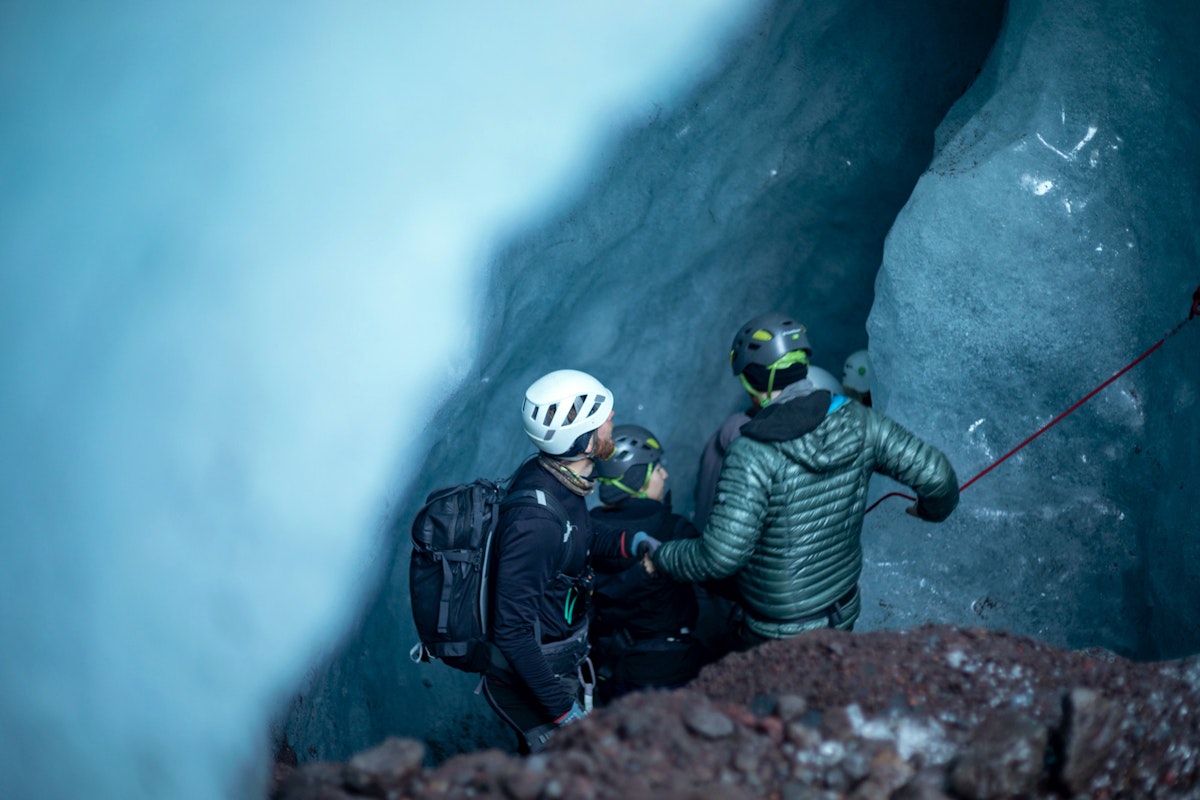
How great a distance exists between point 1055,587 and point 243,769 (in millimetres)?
4377

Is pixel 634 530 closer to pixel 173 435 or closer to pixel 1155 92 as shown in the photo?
pixel 173 435

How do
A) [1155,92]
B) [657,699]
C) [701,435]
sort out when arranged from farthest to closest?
[701,435] → [1155,92] → [657,699]

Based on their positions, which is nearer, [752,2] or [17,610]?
[17,610]

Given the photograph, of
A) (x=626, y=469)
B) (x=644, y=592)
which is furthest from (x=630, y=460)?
(x=644, y=592)

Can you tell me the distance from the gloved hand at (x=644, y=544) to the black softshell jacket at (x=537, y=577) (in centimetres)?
23

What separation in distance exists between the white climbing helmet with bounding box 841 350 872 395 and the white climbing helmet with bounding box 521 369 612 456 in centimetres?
281

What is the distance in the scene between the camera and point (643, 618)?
3996 millimetres

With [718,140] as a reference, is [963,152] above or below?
below

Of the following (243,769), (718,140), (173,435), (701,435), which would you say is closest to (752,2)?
(718,140)

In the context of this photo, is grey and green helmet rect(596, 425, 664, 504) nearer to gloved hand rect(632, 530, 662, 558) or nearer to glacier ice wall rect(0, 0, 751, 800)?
gloved hand rect(632, 530, 662, 558)

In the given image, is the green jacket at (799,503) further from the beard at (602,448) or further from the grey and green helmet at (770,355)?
the beard at (602,448)

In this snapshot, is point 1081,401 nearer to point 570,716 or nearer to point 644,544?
point 644,544

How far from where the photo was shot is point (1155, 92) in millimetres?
4676

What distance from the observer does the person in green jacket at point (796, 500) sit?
3.26 metres
